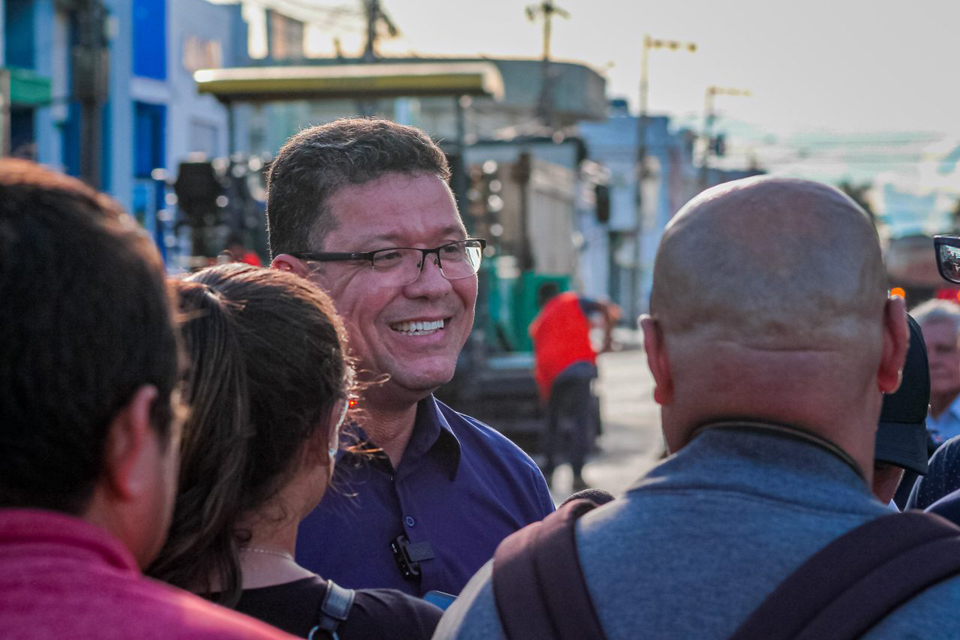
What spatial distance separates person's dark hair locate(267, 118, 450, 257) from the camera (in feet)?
10.1

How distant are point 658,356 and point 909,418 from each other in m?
1.23

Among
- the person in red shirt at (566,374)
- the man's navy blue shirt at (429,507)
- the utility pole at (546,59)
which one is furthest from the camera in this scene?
the utility pole at (546,59)

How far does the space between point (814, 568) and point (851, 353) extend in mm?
314

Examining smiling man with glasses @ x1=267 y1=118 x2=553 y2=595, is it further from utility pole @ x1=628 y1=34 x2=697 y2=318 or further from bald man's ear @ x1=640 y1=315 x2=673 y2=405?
utility pole @ x1=628 y1=34 x2=697 y2=318

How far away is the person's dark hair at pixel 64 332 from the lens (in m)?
1.24

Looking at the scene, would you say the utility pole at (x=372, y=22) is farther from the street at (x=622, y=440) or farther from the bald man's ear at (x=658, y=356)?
the bald man's ear at (x=658, y=356)

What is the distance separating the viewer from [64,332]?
1251mm

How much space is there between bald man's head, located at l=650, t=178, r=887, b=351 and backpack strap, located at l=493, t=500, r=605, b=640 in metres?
0.32

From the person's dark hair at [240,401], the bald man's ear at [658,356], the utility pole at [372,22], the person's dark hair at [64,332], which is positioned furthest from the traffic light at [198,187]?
the person's dark hair at [64,332]

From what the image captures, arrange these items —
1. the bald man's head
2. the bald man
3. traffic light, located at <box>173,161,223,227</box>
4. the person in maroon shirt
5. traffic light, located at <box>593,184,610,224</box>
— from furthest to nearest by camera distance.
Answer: traffic light, located at <box>593,184,610,224</box>
traffic light, located at <box>173,161,223,227</box>
the bald man's head
the bald man
the person in maroon shirt

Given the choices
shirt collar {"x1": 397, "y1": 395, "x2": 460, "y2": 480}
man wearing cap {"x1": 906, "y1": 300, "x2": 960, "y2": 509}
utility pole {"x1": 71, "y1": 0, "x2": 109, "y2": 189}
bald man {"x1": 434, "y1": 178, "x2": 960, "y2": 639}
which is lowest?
man wearing cap {"x1": 906, "y1": 300, "x2": 960, "y2": 509}

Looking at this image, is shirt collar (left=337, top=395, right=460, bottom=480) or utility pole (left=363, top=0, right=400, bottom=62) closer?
shirt collar (left=337, top=395, right=460, bottom=480)

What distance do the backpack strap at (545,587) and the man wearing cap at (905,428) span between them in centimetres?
129

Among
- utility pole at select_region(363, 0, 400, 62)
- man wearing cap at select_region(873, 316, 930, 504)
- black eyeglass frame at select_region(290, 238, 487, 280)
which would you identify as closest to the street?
black eyeglass frame at select_region(290, 238, 487, 280)
